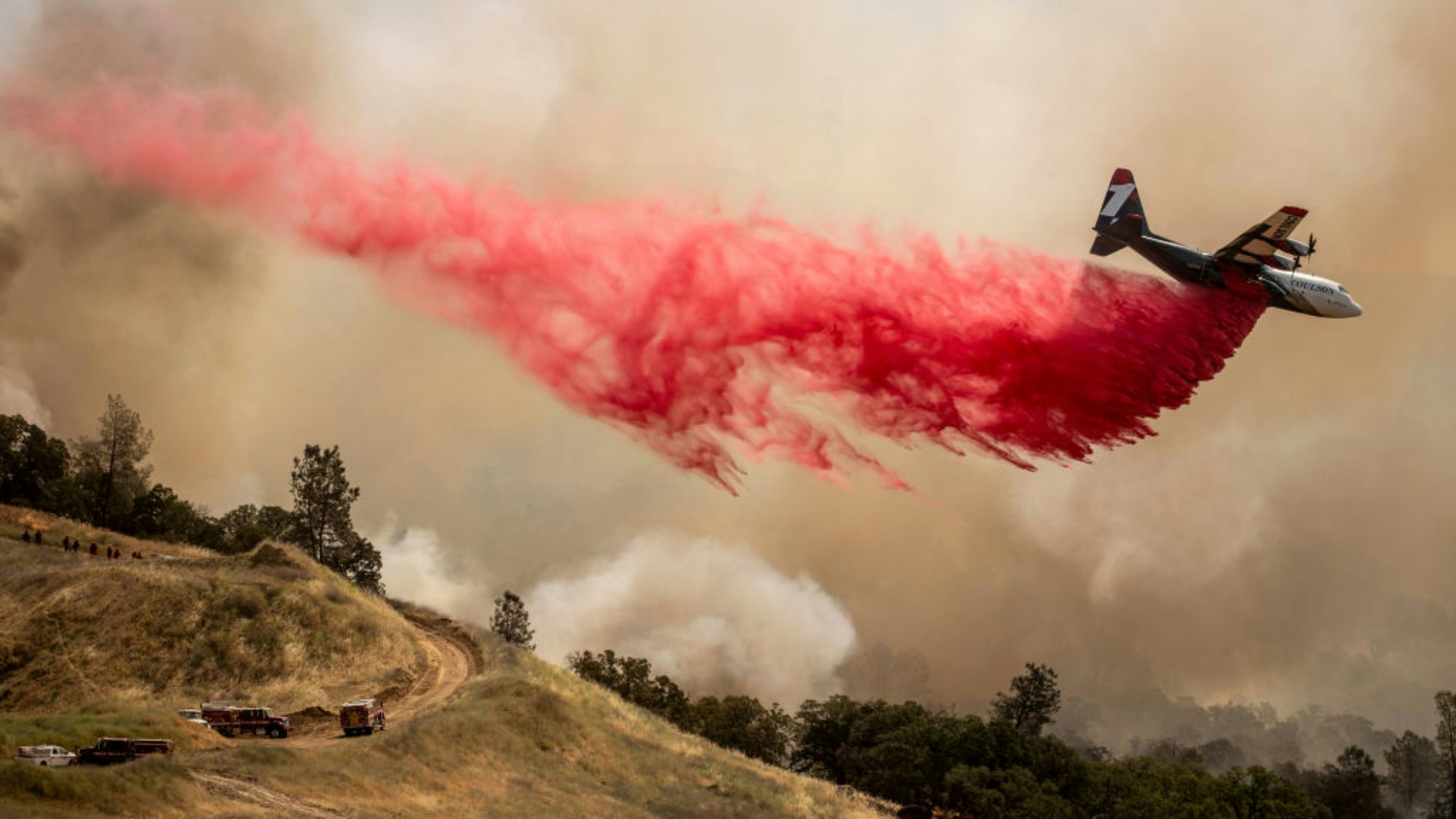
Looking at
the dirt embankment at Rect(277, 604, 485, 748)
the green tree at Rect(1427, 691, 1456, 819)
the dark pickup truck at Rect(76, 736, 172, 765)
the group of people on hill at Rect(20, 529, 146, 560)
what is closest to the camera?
the dark pickup truck at Rect(76, 736, 172, 765)

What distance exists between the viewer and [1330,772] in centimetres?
13362

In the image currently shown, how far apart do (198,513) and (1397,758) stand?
13948 cm

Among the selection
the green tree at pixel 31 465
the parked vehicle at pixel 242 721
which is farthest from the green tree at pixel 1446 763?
the green tree at pixel 31 465

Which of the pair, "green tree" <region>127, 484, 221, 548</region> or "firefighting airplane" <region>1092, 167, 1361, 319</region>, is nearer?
"firefighting airplane" <region>1092, 167, 1361, 319</region>

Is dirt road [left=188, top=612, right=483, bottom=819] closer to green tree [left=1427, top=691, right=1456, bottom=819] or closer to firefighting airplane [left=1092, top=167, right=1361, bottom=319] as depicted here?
firefighting airplane [left=1092, top=167, right=1361, bottom=319]

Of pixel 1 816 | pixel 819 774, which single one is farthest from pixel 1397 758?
pixel 1 816

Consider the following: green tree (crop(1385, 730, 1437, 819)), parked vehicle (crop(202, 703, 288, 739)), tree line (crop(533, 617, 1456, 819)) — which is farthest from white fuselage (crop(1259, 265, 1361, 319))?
green tree (crop(1385, 730, 1437, 819))

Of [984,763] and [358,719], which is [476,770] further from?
[984,763]

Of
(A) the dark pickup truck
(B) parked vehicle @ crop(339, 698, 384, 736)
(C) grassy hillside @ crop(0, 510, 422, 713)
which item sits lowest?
(A) the dark pickup truck

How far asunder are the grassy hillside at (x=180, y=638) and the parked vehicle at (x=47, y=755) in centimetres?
1398

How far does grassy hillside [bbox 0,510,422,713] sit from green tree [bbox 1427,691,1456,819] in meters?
102

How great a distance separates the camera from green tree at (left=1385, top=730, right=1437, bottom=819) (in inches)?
5394

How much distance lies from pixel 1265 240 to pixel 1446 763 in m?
79.7

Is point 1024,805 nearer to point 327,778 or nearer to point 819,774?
point 819,774
